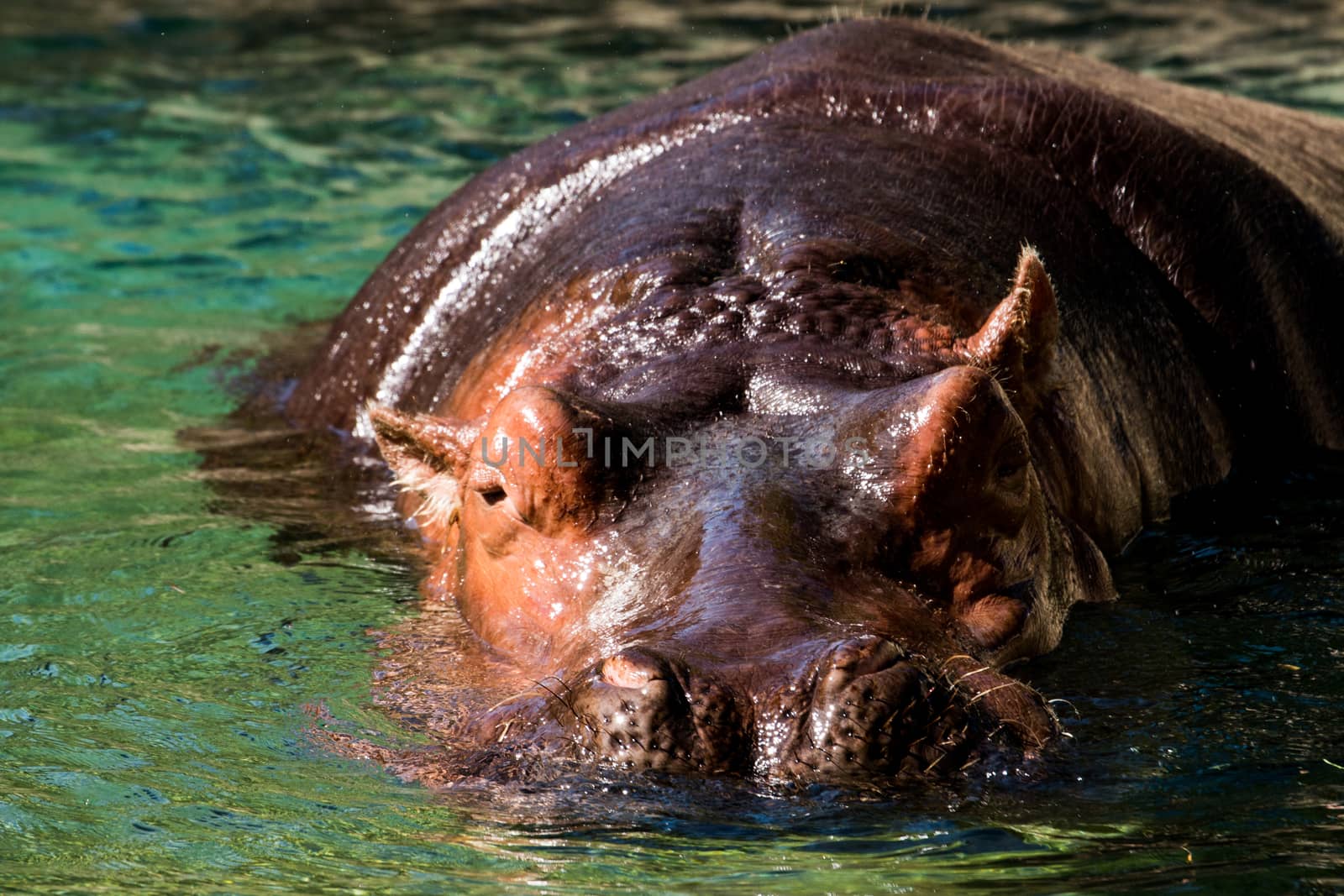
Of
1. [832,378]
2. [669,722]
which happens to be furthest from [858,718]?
[832,378]

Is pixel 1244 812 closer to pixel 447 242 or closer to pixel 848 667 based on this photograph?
pixel 848 667

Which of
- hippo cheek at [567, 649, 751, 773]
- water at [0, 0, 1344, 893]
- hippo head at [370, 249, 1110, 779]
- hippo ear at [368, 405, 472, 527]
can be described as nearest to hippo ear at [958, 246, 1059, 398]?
hippo head at [370, 249, 1110, 779]

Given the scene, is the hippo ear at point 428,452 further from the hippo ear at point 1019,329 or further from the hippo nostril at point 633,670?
the hippo nostril at point 633,670

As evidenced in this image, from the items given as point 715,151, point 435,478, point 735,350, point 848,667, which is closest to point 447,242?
point 715,151

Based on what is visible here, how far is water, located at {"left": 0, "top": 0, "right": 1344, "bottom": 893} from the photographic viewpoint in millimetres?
3357

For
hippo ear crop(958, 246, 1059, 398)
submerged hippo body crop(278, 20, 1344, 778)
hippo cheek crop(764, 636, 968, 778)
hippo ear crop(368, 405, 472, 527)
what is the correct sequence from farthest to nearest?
hippo ear crop(368, 405, 472, 527) < hippo ear crop(958, 246, 1059, 398) < submerged hippo body crop(278, 20, 1344, 778) < hippo cheek crop(764, 636, 968, 778)

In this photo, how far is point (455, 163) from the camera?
11.7 metres

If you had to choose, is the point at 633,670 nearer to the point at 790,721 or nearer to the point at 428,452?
the point at 790,721

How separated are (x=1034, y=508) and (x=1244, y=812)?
3.96 feet

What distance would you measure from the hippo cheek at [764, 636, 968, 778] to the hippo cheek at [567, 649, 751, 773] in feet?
0.27

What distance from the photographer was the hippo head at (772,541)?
3.39 metres

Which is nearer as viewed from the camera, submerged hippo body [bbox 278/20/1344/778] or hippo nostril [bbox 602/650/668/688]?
hippo nostril [bbox 602/650/668/688]

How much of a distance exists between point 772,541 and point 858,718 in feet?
2.19

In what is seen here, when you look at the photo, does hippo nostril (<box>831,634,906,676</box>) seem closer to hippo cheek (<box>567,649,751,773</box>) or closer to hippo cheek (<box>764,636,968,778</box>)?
hippo cheek (<box>764,636,968,778</box>)
